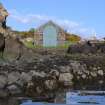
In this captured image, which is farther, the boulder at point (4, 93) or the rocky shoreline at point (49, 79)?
the rocky shoreline at point (49, 79)

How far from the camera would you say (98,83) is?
5.84m

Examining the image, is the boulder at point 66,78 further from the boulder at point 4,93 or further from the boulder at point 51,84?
the boulder at point 4,93

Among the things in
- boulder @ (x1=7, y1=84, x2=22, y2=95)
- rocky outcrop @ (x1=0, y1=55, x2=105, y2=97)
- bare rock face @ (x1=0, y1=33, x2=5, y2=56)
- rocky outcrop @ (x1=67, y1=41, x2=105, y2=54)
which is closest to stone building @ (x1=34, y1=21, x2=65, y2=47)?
rocky outcrop @ (x1=67, y1=41, x2=105, y2=54)

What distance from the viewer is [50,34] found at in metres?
52.5

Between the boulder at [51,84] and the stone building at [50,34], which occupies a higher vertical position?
the stone building at [50,34]

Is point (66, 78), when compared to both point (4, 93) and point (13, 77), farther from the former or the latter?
point (4, 93)

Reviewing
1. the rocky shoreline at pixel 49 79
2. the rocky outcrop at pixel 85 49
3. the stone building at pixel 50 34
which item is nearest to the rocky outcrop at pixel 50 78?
the rocky shoreline at pixel 49 79

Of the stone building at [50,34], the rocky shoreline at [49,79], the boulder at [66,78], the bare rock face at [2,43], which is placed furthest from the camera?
the stone building at [50,34]

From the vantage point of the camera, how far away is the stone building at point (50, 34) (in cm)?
5031

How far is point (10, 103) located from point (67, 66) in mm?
1437

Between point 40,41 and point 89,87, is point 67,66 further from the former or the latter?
point 40,41

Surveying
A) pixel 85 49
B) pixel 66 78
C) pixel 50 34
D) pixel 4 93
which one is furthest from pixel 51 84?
pixel 50 34

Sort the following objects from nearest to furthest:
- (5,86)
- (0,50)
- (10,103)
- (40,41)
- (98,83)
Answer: (10,103) → (5,86) → (98,83) → (0,50) → (40,41)

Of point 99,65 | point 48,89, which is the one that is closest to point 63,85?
point 48,89
